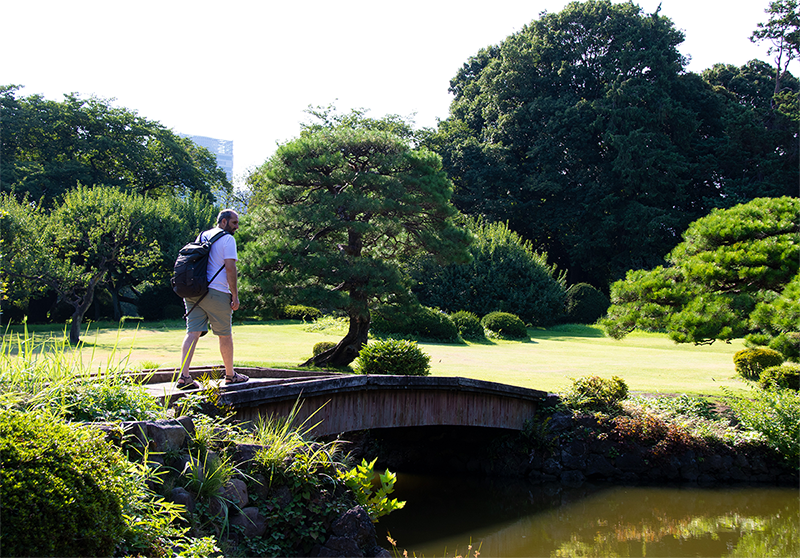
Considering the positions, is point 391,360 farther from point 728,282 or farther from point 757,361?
point 757,361

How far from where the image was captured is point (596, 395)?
10922 millimetres

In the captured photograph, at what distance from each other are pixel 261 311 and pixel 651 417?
7821 mm

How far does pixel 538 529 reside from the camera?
829 centimetres

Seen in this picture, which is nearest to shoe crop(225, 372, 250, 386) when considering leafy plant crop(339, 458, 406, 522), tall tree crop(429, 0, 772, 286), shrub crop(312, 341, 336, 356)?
leafy plant crop(339, 458, 406, 522)

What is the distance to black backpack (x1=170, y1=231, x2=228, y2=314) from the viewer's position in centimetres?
562

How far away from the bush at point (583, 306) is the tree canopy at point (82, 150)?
21756 mm

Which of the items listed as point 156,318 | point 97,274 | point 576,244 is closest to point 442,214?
point 97,274

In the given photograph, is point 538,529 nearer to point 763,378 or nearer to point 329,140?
point 763,378

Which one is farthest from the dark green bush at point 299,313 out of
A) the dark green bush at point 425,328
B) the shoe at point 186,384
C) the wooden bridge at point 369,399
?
the shoe at point 186,384

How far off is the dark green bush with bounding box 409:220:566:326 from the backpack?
20.6 meters

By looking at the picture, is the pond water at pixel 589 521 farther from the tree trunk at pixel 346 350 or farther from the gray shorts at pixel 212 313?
the tree trunk at pixel 346 350

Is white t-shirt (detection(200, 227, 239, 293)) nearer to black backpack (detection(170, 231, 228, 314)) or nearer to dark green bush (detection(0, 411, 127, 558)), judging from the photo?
black backpack (detection(170, 231, 228, 314))

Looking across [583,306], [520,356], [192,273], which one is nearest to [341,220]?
[192,273]

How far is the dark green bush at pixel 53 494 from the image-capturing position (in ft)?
9.21
